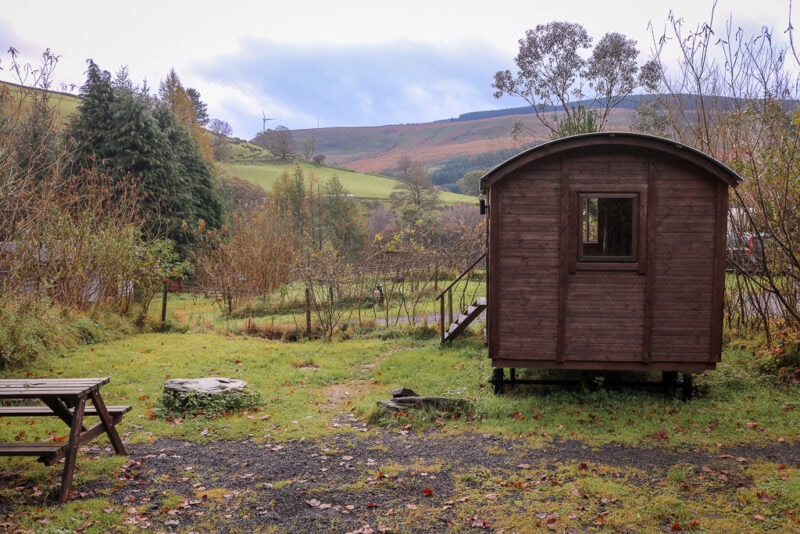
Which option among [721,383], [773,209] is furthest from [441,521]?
[773,209]

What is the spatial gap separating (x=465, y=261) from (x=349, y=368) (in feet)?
38.1

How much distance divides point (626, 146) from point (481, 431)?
13.9 feet

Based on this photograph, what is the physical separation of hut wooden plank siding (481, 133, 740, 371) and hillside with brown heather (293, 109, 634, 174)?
8981 cm

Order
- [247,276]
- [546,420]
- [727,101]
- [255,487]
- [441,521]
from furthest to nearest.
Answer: [247,276] < [727,101] < [546,420] < [255,487] < [441,521]

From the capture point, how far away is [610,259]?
835cm

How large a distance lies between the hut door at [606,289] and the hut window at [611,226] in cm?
1

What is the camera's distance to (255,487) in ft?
18.6

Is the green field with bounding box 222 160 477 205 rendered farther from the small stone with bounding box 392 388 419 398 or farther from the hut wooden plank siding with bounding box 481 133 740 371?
the small stone with bounding box 392 388 419 398

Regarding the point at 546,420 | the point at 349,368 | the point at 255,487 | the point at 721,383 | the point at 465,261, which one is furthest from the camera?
the point at 465,261

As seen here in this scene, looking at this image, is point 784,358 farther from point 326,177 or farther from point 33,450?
point 326,177

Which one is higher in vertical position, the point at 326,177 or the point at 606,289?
the point at 326,177

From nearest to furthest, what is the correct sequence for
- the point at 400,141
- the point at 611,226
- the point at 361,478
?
the point at 361,478
the point at 611,226
the point at 400,141

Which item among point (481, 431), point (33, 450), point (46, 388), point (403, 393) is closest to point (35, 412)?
point (46, 388)

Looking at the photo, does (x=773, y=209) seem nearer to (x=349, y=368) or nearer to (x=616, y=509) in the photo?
(x=616, y=509)
